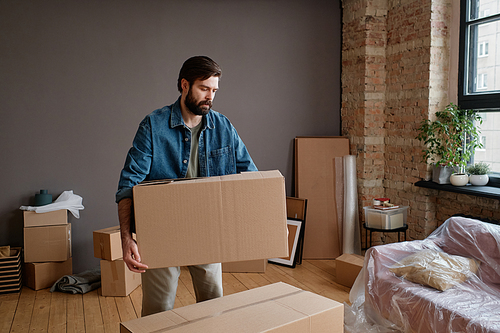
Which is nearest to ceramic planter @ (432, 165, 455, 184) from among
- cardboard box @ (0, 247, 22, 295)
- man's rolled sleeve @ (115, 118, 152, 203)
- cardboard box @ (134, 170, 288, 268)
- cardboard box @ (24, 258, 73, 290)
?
cardboard box @ (134, 170, 288, 268)

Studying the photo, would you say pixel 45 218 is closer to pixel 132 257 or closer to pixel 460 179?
pixel 132 257

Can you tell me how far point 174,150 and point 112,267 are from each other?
→ 193 centimetres

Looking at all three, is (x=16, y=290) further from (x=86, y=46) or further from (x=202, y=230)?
(x=202, y=230)

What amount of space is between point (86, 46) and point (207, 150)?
7.94 feet

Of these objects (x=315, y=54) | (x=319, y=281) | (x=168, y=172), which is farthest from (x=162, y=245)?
(x=315, y=54)

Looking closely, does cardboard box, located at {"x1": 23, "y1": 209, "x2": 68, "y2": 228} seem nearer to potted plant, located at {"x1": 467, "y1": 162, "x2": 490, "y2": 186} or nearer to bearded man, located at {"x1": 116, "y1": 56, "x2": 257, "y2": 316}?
bearded man, located at {"x1": 116, "y1": 56, "x2": 257, "y2": 316}

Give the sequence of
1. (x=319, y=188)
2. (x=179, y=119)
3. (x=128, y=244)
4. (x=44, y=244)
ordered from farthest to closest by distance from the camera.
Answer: (x=319, y=188), (x=44, y=244), (x=179, y=119), (x=128, y=244)

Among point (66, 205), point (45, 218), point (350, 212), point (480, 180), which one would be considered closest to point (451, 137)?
point (480, 180)

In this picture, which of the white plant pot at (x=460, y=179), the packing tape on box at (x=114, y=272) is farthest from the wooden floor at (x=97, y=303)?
the white plant pot at (x=460, y=179)

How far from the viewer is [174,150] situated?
1.70 meters

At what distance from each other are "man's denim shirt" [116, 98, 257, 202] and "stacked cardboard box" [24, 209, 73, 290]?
6.65 ft

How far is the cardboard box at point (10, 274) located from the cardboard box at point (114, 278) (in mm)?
721

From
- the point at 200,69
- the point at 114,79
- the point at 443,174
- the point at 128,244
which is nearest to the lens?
the point at 128,244

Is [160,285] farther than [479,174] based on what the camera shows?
No
